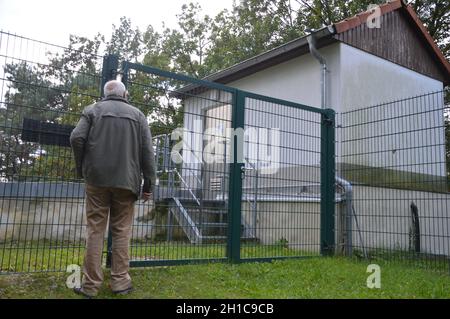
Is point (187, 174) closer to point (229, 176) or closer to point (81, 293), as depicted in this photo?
point (229, 176)

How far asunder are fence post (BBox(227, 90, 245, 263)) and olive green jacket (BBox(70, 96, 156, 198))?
1.61 meters

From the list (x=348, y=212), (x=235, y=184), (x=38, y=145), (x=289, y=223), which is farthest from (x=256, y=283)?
(x=348, y=212)

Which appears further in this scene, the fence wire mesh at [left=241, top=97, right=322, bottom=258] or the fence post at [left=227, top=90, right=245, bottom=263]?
the fence wire mesh at [left=241, top=97, right=322, bottom=258]

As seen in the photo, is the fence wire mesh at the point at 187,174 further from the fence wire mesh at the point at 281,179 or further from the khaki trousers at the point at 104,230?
the khaki trousers at the point at 104,230

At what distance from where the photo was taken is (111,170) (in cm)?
327

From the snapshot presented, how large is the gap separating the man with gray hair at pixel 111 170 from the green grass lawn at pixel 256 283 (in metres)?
0.23

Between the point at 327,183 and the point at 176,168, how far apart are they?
2371mm

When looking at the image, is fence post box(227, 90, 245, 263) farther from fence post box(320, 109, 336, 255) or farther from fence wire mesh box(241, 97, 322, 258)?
fence post box(320, 109, 336, 255)

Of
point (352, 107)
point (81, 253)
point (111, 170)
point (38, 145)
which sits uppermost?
point (352, 107)

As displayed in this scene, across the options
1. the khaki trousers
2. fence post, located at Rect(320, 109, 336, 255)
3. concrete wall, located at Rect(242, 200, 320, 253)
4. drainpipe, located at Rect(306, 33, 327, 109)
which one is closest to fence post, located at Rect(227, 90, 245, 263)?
concrete wall, located at Rect(242, 200, 320, 253)

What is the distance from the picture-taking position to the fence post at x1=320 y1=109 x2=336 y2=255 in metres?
5.80

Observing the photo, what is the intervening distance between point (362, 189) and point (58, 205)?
15.1 feet
